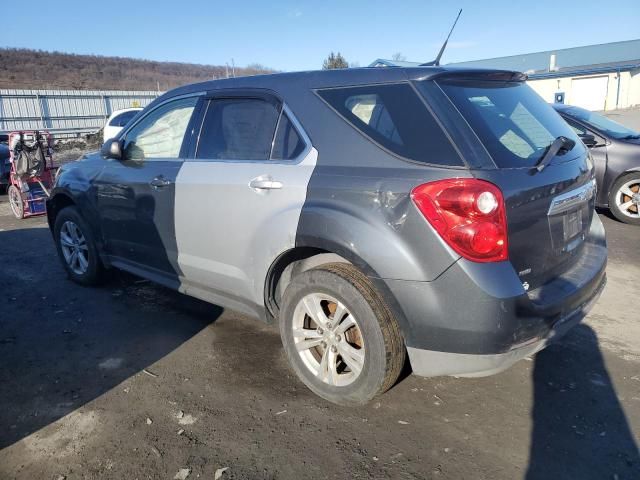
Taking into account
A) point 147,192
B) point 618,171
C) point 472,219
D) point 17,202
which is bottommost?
point 17,202

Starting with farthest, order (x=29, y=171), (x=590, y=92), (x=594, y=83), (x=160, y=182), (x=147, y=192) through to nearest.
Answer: (x=590, y=92), (x=594, y=83), (x=29, y=171), (x=147, y=192), (x=160, y=182)

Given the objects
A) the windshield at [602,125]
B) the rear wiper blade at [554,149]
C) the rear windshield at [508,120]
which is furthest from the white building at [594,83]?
the rear wiper blade at [554,149]

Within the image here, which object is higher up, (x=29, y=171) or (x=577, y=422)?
(x=29, y=171)

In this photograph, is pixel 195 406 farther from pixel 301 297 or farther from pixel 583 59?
pixel 583 59

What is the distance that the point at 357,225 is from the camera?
8.39 ft

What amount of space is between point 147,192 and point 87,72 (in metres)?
79.9

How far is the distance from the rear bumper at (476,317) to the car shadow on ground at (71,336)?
1952 mm

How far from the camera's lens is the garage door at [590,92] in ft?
121

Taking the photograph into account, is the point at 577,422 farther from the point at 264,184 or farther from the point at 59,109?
the point at 59,109

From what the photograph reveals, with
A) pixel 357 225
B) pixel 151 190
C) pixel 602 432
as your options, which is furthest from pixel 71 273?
pixel 602 432

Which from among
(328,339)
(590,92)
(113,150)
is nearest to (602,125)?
(328,339)

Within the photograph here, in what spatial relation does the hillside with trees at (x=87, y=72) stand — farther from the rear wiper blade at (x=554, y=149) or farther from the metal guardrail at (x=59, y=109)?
the rear wiper blade at (x=554, y=149)

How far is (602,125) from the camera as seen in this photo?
7.30m

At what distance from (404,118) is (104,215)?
2941 mm
